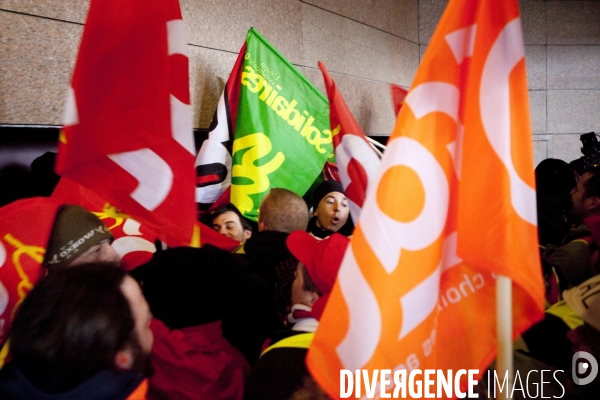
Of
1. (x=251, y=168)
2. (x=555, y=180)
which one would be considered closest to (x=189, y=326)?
(x=251, y=168)

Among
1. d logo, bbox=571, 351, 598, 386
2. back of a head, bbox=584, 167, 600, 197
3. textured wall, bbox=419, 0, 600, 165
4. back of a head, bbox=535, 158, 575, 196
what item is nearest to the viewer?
d logo, bbox=571, 351, 598, 386

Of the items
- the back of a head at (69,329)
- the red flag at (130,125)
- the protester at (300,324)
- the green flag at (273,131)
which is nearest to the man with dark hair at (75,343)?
the back of a head at (69,329)

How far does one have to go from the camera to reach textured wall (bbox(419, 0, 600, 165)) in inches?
253

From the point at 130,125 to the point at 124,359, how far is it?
34.9 inches

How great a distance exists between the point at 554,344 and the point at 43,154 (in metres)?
2.57

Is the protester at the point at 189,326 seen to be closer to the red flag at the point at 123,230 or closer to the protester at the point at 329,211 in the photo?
the red flag at the point at 123,230

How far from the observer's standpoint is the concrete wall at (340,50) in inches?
102

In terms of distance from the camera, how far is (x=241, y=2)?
12.6ft

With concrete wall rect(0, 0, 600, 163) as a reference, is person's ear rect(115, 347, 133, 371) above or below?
below

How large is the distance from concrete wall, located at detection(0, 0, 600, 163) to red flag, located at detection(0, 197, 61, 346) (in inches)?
37.7

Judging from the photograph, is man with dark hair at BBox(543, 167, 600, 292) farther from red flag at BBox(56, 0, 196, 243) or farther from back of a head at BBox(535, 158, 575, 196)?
red flag at BBox(56, 0, 196, 243)

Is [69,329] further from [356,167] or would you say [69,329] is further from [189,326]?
[356,167]

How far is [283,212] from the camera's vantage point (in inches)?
90.5

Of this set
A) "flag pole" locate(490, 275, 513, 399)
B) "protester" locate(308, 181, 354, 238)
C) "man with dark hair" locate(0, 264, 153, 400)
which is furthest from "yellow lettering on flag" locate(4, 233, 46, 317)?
"protester" locate(308, 181, 354, 238)
